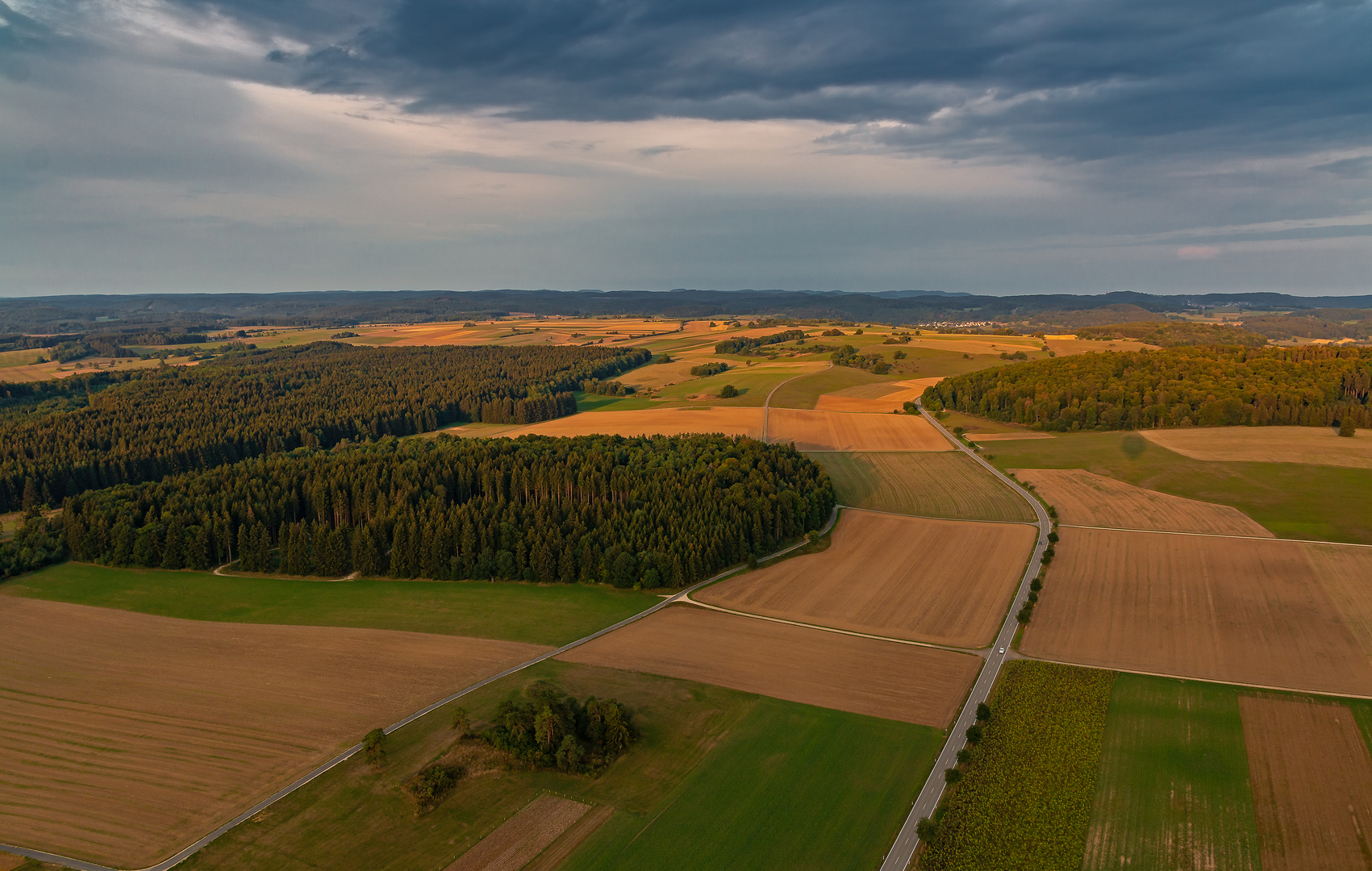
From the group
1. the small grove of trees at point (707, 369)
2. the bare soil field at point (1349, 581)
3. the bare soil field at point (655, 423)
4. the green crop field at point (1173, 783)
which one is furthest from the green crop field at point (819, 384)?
the green crop field at point (1173, 783)

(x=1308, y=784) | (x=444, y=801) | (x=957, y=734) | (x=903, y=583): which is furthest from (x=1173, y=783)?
(x=444, y=801)

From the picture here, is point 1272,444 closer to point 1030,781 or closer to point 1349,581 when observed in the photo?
point 1349,581

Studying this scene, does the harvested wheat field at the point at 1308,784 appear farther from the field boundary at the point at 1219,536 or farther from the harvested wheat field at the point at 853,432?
the harvested wheat field at the point at 853,432

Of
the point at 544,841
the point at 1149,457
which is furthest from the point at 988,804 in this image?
the point at 1149,457

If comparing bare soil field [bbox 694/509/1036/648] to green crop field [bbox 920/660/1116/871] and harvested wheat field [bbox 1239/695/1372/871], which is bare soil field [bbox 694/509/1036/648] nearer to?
green crop field [bbox 920/660/1116/871]

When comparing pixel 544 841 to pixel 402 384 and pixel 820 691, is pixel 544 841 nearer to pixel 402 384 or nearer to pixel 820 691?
pixel 820 691

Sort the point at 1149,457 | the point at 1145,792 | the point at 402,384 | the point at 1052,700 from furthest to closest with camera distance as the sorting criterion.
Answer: the point at 402,384
the point at 1149,457
the point at 1052,700
the point at 1145,792

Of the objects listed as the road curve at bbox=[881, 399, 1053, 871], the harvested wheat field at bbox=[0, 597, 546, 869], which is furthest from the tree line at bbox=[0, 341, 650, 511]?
the road curve at bbox=[881, 399, 1053, 871]
